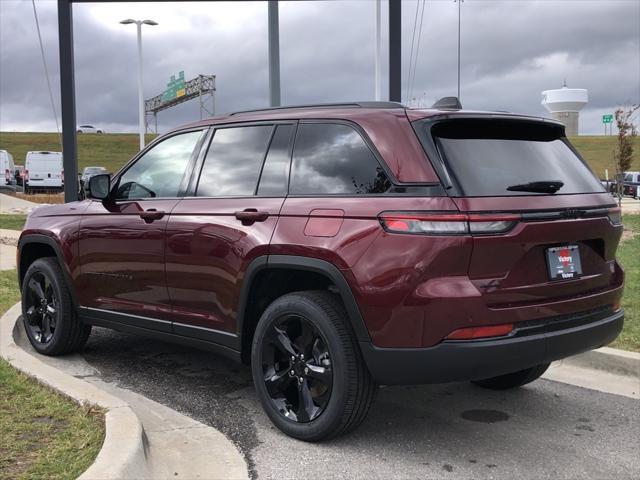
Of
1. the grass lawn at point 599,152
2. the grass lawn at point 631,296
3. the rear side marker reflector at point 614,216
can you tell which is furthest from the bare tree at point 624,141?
the grass lawn at point 599,152

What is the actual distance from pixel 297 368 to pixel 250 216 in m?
0.89

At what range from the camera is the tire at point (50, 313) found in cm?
517

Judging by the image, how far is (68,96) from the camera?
1128 cm

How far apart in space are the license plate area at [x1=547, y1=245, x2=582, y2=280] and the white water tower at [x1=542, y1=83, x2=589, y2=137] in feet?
310

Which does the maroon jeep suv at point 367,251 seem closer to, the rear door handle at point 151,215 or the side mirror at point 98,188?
the rear door handle at point 151,215

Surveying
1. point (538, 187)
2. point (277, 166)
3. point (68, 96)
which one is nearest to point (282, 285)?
point (277, 166)

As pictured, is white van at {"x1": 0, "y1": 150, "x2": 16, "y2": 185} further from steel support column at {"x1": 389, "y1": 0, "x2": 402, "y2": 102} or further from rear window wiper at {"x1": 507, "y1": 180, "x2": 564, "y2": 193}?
rear window wiper at {"x1": 507, "y1": 180, "x2": 564, "y2": 193}

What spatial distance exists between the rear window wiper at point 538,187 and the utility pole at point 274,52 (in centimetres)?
890

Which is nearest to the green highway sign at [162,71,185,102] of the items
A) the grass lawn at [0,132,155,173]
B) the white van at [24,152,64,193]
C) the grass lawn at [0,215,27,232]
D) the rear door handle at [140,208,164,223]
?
the grass lawn at [0,132,155,173]

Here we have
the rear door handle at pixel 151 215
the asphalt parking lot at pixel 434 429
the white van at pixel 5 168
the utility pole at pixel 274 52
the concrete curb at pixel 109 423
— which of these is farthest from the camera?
the white van at pixel 5 168

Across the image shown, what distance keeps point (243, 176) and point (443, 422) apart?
1.93 m

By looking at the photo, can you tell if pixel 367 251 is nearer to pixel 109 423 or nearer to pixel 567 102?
pixel 109 423

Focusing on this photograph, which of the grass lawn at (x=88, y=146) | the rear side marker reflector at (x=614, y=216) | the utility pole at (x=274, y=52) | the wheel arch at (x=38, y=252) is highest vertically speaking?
the grass lawn at (x=88, y=146)

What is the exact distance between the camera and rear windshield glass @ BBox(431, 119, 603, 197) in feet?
10.8
